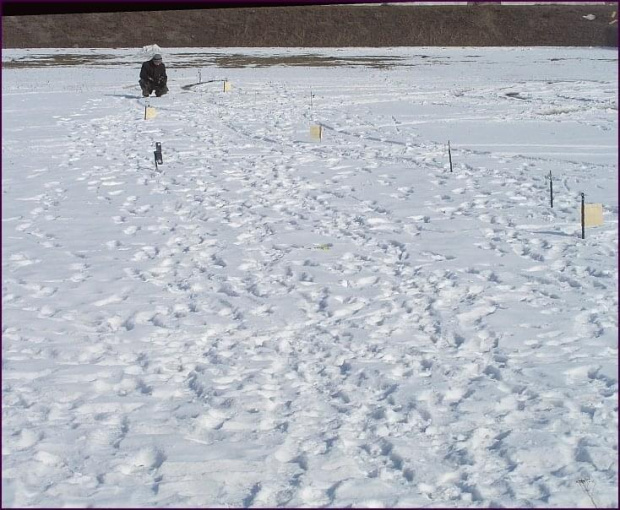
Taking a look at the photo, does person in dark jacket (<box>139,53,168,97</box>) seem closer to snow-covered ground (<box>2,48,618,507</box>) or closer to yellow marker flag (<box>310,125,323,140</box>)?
snow-covered ground (<box>2,48,618,507</box>)

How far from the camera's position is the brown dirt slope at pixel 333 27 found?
182 feet

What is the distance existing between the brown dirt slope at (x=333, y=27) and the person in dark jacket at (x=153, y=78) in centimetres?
3735

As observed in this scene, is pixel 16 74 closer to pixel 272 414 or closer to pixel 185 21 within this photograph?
pixel 272 414

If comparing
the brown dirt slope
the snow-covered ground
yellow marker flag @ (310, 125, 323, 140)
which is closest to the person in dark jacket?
the snow-covered ground

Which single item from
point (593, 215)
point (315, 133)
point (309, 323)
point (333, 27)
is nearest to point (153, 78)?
point (315, 133)

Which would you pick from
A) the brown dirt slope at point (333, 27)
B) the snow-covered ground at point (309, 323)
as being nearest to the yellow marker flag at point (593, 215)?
the snow-covered ground at point (309, 323)

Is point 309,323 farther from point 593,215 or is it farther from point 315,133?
point 315,133

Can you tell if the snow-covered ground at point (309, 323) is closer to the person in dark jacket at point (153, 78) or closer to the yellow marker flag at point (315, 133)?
the yellow marker flag at point (315, 133)

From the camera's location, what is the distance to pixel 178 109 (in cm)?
1683

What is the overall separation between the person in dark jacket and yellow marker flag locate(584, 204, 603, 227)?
13.1 m

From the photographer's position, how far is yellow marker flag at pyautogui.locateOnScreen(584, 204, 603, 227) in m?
7.58

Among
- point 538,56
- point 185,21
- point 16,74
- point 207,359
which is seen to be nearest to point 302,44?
point 185,21

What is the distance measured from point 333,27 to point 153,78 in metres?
43.0

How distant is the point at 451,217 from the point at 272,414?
4.60m
